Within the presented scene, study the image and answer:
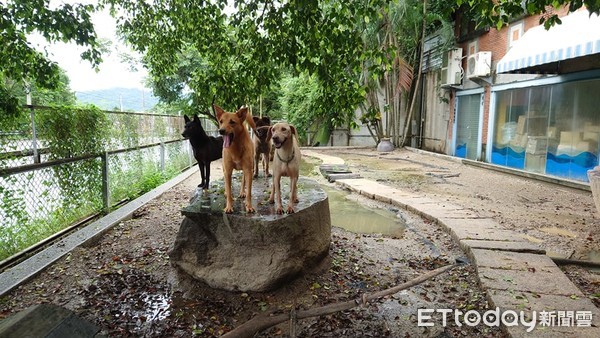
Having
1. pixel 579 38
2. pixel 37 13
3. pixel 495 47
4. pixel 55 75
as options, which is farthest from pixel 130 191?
pixel 495 47

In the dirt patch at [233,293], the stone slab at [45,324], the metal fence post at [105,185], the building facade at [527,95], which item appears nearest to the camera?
the stone slab at [45,324]

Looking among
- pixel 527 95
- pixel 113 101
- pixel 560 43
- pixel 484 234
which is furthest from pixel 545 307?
pixel 113 101

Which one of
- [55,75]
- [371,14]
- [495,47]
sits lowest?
[55,75]

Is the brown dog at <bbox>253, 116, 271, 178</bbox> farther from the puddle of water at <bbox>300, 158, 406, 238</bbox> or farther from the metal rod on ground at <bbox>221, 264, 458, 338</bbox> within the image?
the metal rod on ground at <bbox>221, 264, 458, 338</bbox>

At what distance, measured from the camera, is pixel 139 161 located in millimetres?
8688

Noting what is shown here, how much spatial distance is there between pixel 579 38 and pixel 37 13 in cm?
976

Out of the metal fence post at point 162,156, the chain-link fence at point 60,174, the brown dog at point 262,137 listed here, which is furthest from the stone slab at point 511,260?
the metal fence post at point 162,156

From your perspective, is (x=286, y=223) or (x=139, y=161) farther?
(x=139, y=161)

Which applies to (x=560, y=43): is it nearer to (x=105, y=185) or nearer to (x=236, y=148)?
(x=236, y=148)

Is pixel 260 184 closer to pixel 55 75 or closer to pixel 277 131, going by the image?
pixel 277 131

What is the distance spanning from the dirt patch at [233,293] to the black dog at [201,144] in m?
1.18

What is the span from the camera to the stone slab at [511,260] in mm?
3877

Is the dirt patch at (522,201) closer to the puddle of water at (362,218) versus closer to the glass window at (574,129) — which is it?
the glass window at (574,129)

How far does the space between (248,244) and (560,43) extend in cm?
870
